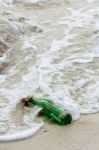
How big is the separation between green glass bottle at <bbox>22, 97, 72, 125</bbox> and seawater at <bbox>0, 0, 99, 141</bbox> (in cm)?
10

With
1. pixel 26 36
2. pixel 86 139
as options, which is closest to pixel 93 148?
pixel 86 139

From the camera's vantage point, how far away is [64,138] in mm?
3586

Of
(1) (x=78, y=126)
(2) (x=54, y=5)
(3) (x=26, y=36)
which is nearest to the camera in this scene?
(1) (x=78, y=126)

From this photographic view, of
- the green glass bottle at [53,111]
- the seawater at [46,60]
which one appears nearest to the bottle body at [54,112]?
the green glass bottle at [53,111]

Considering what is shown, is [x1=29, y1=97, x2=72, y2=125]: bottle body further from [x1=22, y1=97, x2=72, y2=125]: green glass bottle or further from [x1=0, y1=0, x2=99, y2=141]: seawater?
[x1=0, y1=0, x2=99, y2=141]: seawater

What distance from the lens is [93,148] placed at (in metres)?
3.40

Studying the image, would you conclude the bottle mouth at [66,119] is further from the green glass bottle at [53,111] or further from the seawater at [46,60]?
the seawater at [46,60]

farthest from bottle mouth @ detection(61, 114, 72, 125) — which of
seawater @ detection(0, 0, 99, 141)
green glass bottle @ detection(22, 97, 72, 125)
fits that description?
seawater @ detection(0, 0, 99, 141)

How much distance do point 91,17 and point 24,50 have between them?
7.30 ft

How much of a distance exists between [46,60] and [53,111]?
1811mm

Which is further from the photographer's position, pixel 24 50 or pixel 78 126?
pixel 24 50

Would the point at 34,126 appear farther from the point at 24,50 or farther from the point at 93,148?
the point at 24,50

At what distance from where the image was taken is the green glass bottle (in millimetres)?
3764

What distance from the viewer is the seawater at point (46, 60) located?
162 inches
